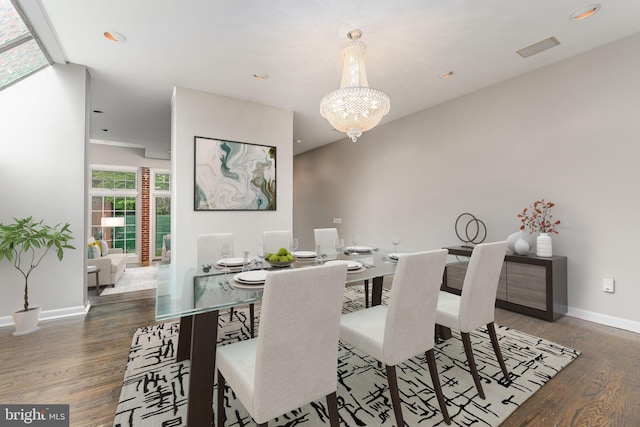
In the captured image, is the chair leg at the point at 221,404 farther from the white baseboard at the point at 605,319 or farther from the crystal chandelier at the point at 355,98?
the white baseboard at the point at 605,319

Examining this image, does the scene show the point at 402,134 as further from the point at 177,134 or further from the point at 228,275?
the point at 228,275

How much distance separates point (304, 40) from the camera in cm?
267

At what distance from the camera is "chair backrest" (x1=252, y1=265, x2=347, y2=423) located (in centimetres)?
110

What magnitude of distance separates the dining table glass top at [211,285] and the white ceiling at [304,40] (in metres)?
2.02

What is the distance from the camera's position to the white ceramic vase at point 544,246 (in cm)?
309

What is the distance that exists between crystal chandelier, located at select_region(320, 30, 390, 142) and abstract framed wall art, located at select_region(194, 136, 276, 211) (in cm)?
179

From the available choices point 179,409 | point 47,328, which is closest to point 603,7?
point 179,409

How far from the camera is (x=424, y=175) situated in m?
4.65

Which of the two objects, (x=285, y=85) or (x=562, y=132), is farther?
(x=285, y=85)

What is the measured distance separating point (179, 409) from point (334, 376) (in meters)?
1.05

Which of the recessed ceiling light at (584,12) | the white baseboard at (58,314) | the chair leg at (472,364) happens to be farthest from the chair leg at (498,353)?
the white baseboard at (58,314)

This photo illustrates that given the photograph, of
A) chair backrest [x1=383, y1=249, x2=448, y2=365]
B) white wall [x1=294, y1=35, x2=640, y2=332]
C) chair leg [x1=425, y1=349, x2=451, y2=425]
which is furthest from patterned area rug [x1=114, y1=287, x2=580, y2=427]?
white wall [x1=294, y1=35, x2=640, y2=332]

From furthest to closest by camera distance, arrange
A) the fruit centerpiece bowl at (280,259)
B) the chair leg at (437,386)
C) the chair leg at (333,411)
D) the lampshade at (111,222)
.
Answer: the lampshade at (111,222) < the fruit centerpiece bowl at (280,259) < the chair leg at (437,386) < the chair leg at (333,411)

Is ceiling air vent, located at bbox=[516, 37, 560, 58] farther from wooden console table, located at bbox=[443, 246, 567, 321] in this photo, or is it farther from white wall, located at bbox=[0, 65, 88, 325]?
white wall, located at bbox=[0, 65, 88, 325]
